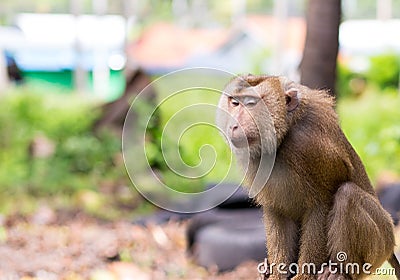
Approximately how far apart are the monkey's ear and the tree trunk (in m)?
2.98

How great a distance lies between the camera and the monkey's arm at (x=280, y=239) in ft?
13.1

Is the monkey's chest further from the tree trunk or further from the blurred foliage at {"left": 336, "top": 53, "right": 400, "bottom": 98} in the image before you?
the blurred foliage at {"left": 336, "top": 53, "right": 400, "bottom": 98}

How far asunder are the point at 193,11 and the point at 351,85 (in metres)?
9.76

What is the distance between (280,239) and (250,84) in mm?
888

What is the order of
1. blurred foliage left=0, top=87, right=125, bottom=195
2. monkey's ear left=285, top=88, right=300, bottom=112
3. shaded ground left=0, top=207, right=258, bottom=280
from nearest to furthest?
monkey's ear left=285, top=88, right=300, bottom=112
shaded ground left=0, top=207, right=258, bottom=280
blurred foliage left=0, top=87, right=125, bottom=195

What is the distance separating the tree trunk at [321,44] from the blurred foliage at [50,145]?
476 cm

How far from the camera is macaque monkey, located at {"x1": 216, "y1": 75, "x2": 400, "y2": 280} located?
364 centimetres

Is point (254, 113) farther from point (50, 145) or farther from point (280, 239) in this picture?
point (50, 145)

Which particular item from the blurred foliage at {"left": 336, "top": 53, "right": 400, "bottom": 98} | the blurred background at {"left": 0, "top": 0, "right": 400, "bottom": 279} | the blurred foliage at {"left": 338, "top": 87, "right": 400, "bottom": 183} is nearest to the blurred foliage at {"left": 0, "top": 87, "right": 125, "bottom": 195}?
the blurred background at {"left": 0, "top": 0, "right": 400, "bottom": 279}

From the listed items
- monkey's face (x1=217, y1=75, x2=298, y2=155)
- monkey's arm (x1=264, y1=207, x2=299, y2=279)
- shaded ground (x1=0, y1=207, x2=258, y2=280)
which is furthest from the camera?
shaded ground (x1=0, y1=207, x2=258, y2=280)

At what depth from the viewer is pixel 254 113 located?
3621 mm

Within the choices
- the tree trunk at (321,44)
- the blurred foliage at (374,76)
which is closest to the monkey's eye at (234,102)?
the tree trunk at (321,44)

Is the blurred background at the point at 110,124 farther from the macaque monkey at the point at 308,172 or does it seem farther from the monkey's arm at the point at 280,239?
the monkey's arm at the point at 280,239

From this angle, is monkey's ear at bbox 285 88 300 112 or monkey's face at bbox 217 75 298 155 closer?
monkey's face at bbox 217 75 298 155
